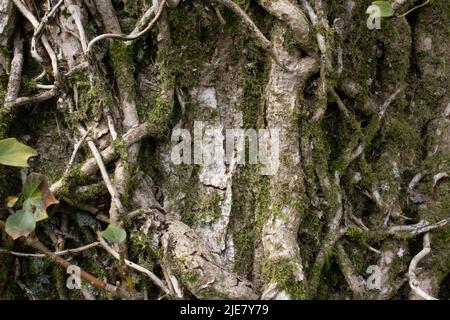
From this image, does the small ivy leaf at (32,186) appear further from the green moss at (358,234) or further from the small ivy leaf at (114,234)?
the green moss at (358,234)

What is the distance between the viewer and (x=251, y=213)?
192 centimetres

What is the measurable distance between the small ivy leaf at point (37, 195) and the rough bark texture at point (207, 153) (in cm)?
16

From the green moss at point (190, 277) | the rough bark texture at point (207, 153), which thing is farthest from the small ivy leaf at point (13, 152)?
the green moss at point (190, 277)

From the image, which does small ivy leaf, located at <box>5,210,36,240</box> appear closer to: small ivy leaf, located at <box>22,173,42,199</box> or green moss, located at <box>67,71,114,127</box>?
small ivy leaf, located at <box>22,173,42,199</box>

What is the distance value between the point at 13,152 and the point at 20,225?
0.22 meters

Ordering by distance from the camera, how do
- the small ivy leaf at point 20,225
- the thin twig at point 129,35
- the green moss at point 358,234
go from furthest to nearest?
the green moss at point 358,234 < the thin twig at point 129,35 < the small ivy leaf at point 20,225

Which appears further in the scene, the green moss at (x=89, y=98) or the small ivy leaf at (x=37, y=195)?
the green moss at (x=89, y=98)

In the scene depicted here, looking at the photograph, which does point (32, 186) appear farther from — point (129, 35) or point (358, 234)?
point (358, 234)

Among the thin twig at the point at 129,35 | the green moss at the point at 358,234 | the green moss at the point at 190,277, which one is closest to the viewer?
the green moss at the point at 190,277

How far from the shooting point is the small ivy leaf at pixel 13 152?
156 centimetres

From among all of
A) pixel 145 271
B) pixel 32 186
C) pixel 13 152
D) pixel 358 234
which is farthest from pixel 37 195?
pixel 358 234

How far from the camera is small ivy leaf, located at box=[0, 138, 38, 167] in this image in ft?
5.13

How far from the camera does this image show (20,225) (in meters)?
1.56
